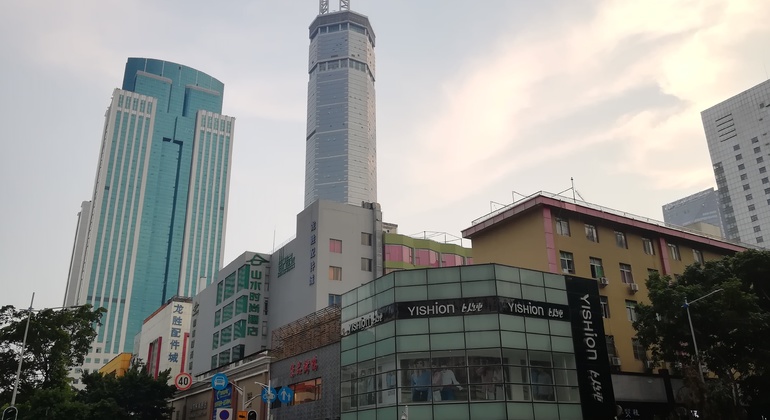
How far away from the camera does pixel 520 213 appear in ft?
153

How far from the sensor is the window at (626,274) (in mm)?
47200

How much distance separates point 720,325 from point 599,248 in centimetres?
1043

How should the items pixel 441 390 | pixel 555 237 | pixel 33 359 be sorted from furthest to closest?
1. pixel 33 359
2. pixel 555 237
3. pixel 441 390

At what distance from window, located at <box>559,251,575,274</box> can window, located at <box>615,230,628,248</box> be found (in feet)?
18.7

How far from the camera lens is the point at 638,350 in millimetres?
44844

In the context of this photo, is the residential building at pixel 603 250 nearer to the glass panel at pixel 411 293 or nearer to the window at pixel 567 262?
the window at pixel 567 262

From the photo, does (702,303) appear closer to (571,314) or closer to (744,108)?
(571,314)

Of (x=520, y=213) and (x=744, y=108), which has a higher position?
(x=744, y=108)

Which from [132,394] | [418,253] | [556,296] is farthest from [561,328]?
[132,394]

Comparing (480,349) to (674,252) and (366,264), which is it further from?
(366,264)

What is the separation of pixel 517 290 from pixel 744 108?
155 meters

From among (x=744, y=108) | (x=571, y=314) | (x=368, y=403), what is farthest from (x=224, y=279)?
(x=744, y=108)

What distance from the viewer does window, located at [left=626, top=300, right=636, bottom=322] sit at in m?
45.7

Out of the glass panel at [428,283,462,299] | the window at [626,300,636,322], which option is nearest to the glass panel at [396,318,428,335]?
the glass panel at [428,283,462,299]
